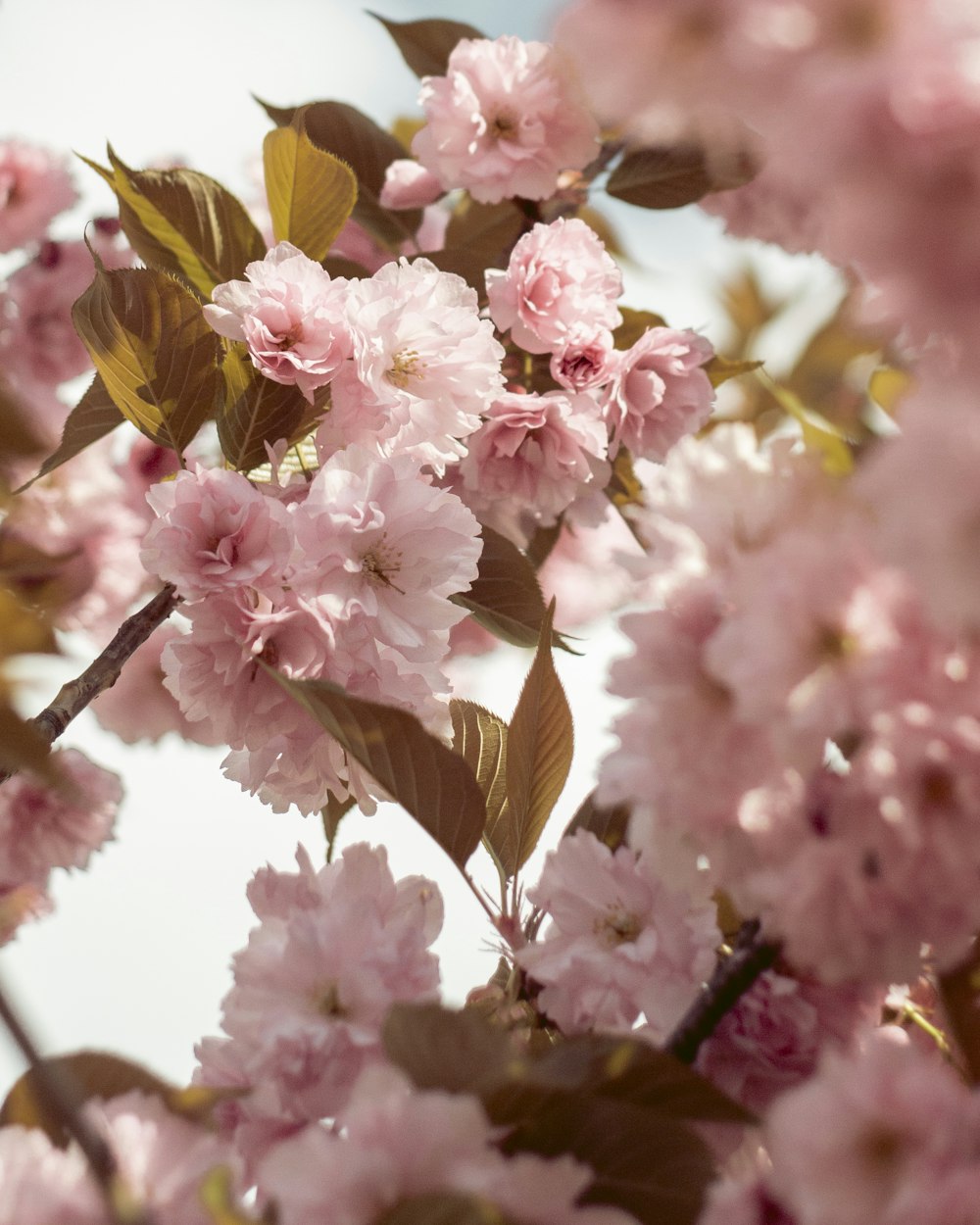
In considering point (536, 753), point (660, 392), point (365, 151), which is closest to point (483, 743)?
point (536, 753)

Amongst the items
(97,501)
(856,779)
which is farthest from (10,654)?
(97,501)

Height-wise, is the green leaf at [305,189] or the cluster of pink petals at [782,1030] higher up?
the green leaf at [305,189]

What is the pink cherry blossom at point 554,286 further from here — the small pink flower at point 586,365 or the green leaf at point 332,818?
the green leaf at point 332,818

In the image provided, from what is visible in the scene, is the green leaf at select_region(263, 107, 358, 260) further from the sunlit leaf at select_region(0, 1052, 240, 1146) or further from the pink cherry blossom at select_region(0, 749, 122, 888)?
the pink cherry blossom at select_region(0, 749, 122, 888)

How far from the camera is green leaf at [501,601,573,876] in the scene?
0.87 meters

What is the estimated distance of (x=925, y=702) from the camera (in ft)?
1.56

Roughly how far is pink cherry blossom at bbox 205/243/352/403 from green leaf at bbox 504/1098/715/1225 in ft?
2.10

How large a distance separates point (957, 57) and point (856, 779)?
0.29 m

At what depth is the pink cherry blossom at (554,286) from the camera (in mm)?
1203

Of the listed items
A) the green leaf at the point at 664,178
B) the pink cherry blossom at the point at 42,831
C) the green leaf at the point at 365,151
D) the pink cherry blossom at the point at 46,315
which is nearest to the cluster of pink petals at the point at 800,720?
the green leaf at the point at 664,178

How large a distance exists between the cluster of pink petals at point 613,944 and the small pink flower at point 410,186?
966mm

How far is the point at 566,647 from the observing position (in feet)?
3.95

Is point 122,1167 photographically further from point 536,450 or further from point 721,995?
point 536,450

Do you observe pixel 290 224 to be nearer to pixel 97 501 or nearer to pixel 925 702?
pixel 925 702
